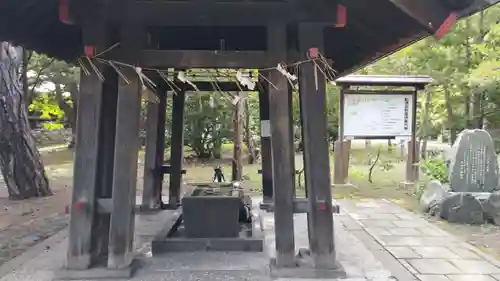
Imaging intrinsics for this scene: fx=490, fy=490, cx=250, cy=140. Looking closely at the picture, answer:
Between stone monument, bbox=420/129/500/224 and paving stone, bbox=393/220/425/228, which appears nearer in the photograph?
paving stone, bbox=393/220/425/228

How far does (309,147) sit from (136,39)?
187cm

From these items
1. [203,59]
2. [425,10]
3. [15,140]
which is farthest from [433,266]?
[15,140]

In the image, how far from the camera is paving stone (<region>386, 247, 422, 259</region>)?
535 centimetres

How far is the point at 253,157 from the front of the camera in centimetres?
1714

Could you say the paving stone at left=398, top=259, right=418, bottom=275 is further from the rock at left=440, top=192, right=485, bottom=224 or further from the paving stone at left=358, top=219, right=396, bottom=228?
the rock at left=440, top=192, right=485, bottom=224

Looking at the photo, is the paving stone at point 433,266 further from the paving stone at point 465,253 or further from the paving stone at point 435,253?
the paving stone at point 465,253

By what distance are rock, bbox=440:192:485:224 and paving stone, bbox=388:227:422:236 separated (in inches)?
44.2

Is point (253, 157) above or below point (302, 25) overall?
below

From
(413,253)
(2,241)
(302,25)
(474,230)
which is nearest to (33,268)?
(2,241)

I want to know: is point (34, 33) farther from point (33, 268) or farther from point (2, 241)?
point (2, 241)

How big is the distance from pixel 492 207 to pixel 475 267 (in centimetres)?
288

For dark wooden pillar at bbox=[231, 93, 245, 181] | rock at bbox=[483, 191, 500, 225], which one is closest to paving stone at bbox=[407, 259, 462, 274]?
rock at bbox=[483, 191, 500, 225]

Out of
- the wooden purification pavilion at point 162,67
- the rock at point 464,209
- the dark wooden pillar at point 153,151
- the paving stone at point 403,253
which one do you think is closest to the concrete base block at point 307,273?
the wooden purification pavilion at point 162,67

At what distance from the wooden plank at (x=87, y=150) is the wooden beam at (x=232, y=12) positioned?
0.89ft
